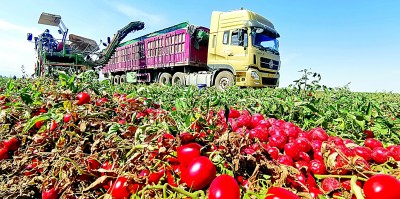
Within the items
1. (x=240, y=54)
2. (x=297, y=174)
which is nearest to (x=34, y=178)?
(x=297, y=174)

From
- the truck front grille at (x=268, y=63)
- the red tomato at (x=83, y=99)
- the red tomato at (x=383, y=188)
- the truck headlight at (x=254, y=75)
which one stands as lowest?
the red tomato at (x=383, y=188)

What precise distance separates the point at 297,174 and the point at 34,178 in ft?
4.85

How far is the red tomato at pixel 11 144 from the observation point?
79.3 inches

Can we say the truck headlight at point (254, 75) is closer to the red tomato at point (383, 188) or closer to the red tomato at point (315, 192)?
the red tomato at point (315, 192)

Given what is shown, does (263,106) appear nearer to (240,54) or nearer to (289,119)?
(289,119)

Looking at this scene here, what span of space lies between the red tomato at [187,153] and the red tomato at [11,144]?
163 cm

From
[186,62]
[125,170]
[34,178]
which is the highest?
[186,62]

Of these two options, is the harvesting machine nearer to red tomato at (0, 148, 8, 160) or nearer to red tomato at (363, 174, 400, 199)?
red tomato at (0, 148, 8, 160)

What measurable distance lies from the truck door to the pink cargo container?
3.16 metres

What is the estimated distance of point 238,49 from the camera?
1259 cm

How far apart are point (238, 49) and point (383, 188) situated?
12.1m

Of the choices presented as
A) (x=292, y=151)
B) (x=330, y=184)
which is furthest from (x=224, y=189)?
(x=292, y=151)

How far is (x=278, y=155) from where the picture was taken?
1344 millimetres

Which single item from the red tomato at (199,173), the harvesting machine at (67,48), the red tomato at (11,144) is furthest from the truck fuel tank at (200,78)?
the red tomato at (199,173)
